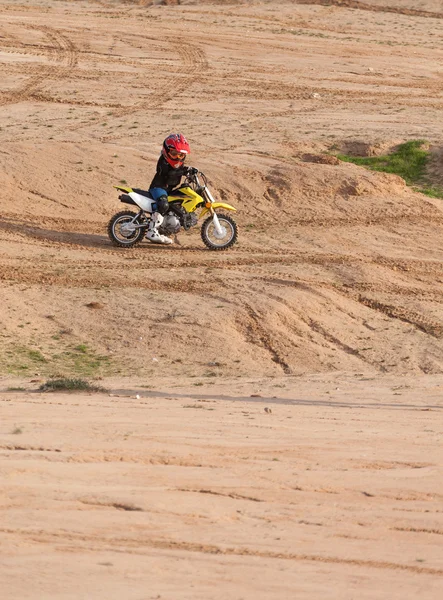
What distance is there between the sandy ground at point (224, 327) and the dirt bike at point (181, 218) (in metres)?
0.27

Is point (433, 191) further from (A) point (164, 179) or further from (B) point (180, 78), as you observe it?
(B) point (180, 78)

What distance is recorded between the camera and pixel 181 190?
1399 centimetres

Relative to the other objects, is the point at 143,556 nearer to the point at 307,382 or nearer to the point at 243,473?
the point at 243,473

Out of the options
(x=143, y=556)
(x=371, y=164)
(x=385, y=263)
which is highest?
(x=371, y=164)

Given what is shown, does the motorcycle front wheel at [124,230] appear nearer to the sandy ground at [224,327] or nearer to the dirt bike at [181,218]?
the dirt bike at [181,218]

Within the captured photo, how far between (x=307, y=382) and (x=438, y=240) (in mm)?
5926

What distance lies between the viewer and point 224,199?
1609cm

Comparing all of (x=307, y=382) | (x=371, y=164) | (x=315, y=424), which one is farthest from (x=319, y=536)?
(x=371, y=164)

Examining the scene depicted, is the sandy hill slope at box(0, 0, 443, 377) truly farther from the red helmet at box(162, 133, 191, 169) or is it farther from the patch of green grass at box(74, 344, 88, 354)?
the red helmet at box(162, 133, 191, 169)

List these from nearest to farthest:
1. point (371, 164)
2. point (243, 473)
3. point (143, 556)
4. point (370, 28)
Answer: point (143, 556) < point (243, 473) < point (371, 164) < point (370, 28)

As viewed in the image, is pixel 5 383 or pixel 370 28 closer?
pixel 5 383

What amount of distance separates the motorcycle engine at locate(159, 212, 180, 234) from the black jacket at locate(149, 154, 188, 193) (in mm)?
359

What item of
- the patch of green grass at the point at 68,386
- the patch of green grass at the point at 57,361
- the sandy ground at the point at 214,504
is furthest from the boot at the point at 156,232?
the sandy ground at the point at 214,504

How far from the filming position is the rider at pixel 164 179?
13.6 meters
